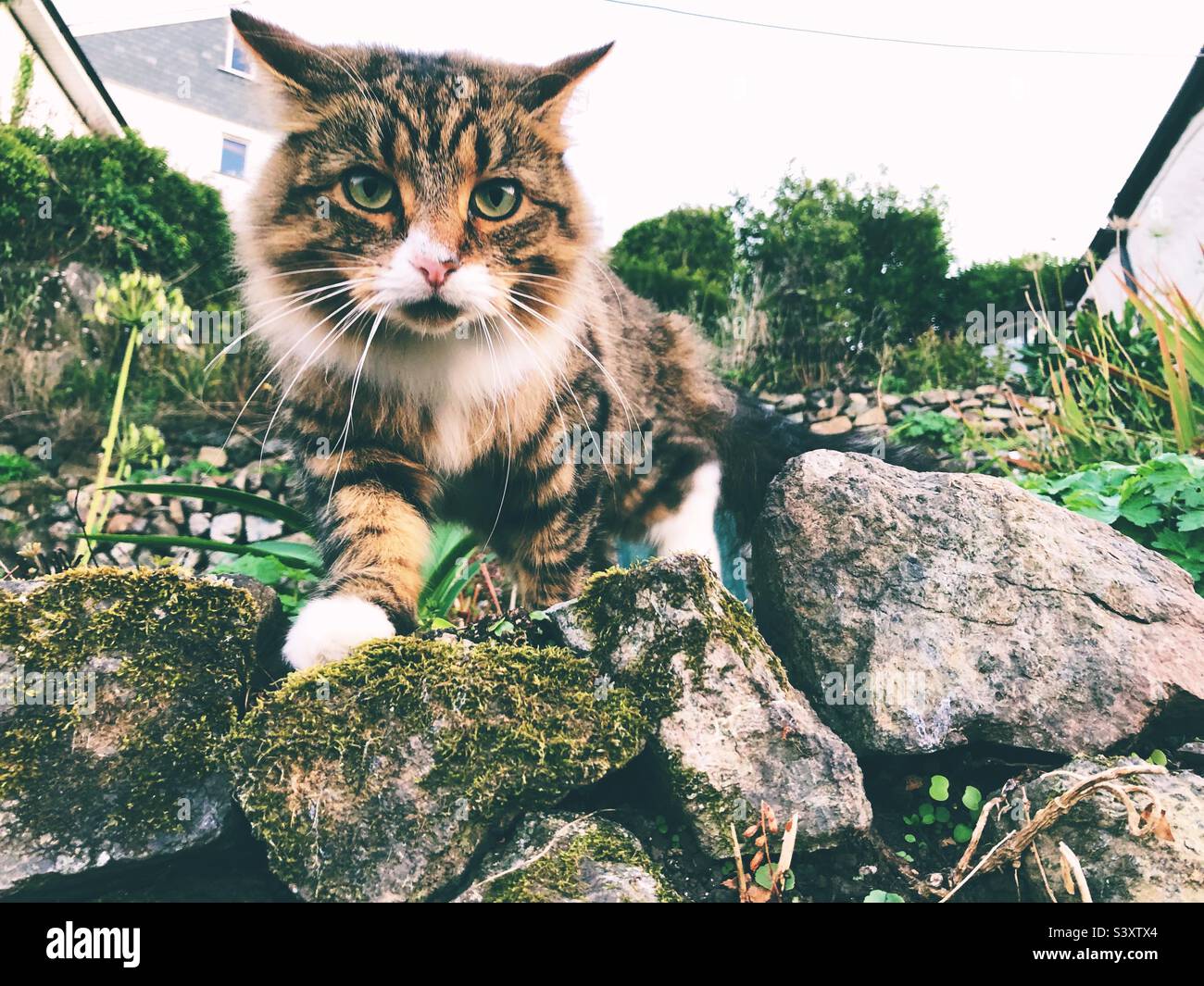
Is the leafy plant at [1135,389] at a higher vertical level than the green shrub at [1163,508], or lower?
higher

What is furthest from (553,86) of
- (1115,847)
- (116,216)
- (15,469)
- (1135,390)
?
(116,216)

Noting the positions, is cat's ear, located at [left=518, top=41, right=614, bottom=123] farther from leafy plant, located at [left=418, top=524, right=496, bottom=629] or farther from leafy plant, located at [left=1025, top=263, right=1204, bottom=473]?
leafy plant, located at [left=1025, top=263, right=1204, bottom=473]

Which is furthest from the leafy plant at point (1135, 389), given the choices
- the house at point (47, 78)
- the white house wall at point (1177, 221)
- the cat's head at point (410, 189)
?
the house at point (47, 78)

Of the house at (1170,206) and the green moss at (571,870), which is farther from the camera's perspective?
the house at (1170,206)

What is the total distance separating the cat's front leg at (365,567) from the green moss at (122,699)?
0.48ft

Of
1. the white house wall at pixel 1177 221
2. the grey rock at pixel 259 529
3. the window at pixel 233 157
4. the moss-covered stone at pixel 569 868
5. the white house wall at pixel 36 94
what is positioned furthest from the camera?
the grey rock at pixel 259 529

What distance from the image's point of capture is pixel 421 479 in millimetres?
1869

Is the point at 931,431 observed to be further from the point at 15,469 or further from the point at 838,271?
the point at 15,469

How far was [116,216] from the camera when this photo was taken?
4.49 meters

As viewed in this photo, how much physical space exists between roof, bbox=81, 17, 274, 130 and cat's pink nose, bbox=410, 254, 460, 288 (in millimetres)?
611

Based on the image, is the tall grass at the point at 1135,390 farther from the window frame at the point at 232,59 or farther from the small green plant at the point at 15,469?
the small green plant at the point at 15,469

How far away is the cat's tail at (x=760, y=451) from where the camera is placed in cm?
222

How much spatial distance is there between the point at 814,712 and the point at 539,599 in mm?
749
